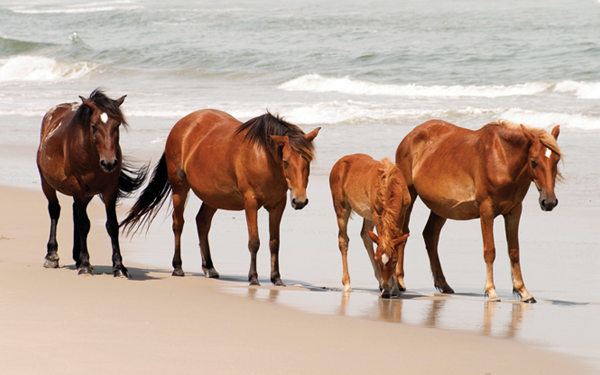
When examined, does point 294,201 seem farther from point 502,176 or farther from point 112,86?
point 112,86

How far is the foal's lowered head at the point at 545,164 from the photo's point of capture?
5746 mm

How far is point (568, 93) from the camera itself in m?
22.1

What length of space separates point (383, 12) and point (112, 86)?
76.7 ft

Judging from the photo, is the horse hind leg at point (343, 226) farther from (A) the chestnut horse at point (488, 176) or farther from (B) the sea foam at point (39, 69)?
(B) the sea foam at point (39, 69)

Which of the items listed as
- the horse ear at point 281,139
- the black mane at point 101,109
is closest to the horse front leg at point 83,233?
the black mane at point 101,109

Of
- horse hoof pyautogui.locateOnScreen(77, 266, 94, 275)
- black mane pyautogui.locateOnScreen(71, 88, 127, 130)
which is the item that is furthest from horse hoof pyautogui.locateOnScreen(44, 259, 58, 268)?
black mane pyautogui.locateOnScreen(71, 88, 127, 130)

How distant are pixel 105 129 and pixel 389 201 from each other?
8.29ft

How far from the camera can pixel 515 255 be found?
6.21m

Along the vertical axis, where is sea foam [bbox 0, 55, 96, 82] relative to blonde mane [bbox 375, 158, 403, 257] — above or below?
above

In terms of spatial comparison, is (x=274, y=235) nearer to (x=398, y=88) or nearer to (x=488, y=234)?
(x=488, y=234)

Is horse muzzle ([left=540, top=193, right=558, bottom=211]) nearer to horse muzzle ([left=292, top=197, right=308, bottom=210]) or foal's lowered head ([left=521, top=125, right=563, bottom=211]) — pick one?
foal's lowered head ([left=521, top=125, right=563, bottom=211])

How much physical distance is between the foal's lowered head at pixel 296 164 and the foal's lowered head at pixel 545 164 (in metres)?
1.78

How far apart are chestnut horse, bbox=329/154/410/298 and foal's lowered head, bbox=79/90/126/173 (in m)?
2.02

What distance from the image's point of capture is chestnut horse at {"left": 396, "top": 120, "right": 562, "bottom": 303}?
19.2 ft
